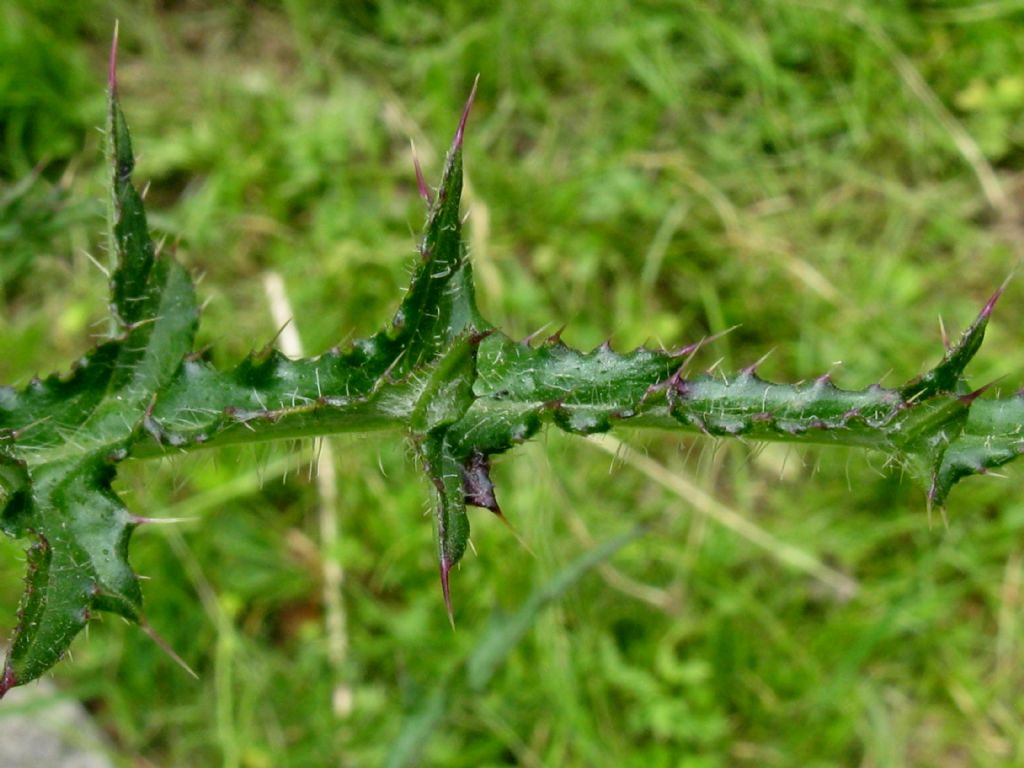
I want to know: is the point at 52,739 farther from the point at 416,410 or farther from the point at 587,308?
the point at 416,410

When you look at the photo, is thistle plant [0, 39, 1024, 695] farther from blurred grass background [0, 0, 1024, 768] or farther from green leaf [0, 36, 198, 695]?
blurred grass background [0, 0, 1024, 768]

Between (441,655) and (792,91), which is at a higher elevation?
(792,91)

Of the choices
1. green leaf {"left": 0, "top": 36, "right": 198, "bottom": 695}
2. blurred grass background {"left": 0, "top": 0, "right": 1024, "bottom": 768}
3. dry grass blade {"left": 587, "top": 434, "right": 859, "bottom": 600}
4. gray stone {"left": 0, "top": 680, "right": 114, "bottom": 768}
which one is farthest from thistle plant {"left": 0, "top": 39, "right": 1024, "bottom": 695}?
gray stone {"left": 0, "top": 680, "right": 114, "bottom": 768}

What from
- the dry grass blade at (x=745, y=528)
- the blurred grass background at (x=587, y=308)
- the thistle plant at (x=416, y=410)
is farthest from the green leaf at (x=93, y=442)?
the dry grass blade at (x=745, y=528)

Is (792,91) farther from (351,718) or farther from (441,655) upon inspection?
(351,718)

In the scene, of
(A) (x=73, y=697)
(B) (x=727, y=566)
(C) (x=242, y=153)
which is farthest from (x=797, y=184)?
(A) (x=73, y=697)

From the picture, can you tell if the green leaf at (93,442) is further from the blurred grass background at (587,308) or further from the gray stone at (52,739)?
the gray stone at (52,739)
